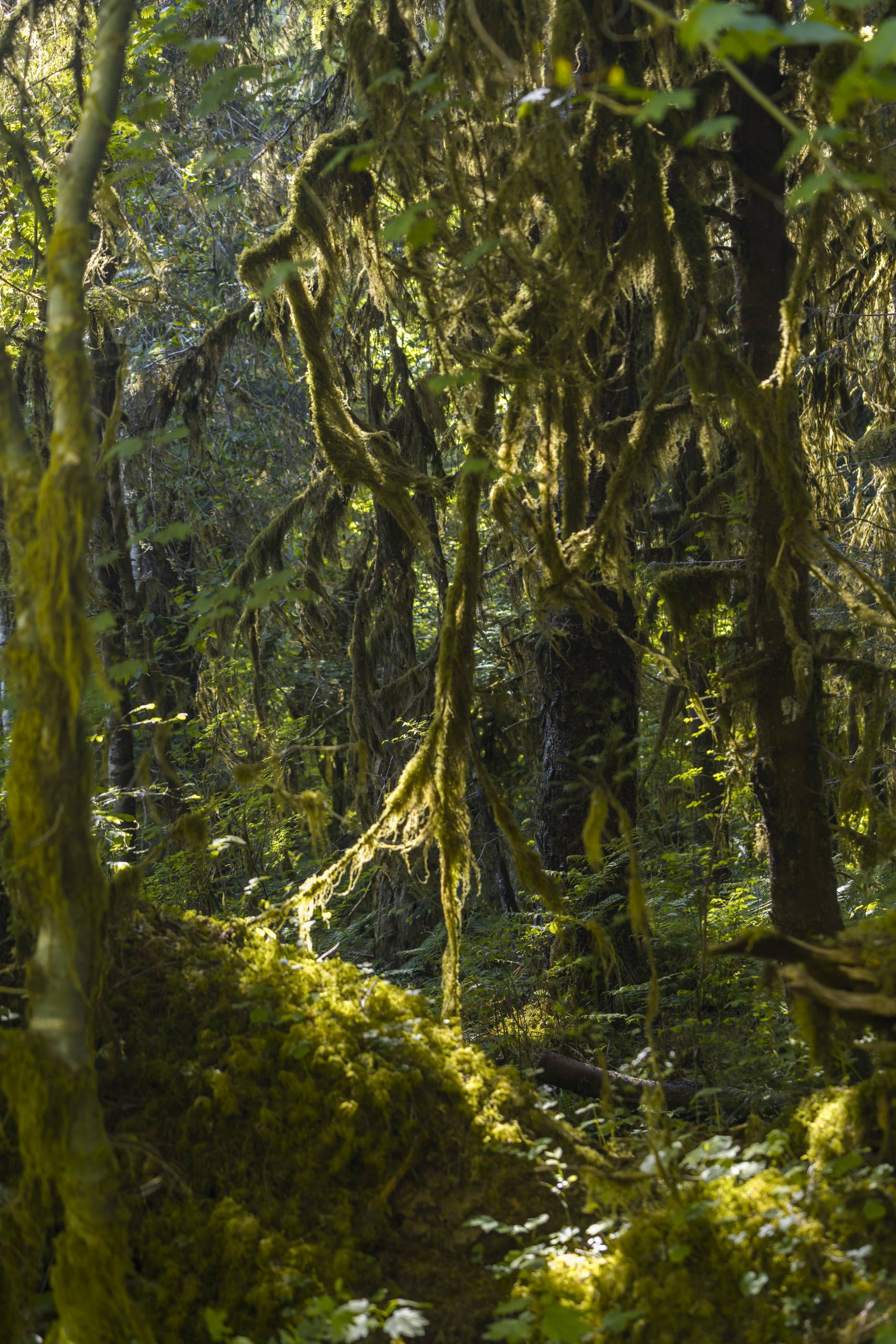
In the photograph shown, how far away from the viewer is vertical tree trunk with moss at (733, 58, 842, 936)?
429cm

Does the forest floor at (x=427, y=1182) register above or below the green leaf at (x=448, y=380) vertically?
below

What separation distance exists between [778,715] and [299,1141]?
264cm

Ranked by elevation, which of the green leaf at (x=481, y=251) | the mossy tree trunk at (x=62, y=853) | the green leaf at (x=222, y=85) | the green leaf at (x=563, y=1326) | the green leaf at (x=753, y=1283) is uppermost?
the green leaf at (x=222, y=85)

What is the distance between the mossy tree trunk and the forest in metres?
0.01

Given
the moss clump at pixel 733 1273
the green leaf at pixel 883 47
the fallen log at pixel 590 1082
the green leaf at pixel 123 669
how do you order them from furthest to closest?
the fallen log at pixel 590 1082
the green leaf at pixel 123 669
the moss clump at pixel 733 1273
the green leaf at pixel 883 47

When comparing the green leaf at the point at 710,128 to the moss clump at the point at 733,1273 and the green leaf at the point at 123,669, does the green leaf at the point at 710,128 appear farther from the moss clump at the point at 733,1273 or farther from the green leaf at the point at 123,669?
the moss clump at the point at 733,1273

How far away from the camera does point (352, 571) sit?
844 centimetres

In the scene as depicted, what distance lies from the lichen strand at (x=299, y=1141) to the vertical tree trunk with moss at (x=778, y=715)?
1.56 metres

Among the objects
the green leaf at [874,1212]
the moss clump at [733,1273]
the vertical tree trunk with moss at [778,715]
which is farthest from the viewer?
the vertical tree trunk with moss at [778,715]

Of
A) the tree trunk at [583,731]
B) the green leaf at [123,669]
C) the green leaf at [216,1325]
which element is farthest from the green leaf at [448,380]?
the tree trunk at [583,731]

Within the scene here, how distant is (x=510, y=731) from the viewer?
7758mm

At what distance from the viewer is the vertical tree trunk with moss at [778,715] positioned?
4.29m

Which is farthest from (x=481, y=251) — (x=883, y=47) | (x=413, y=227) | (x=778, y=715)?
(x=778, y=715)

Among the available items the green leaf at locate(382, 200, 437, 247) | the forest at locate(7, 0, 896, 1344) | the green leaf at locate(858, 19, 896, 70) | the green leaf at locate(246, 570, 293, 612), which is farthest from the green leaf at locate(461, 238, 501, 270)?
the green leaf at locate(858, 19, 896, 70)
